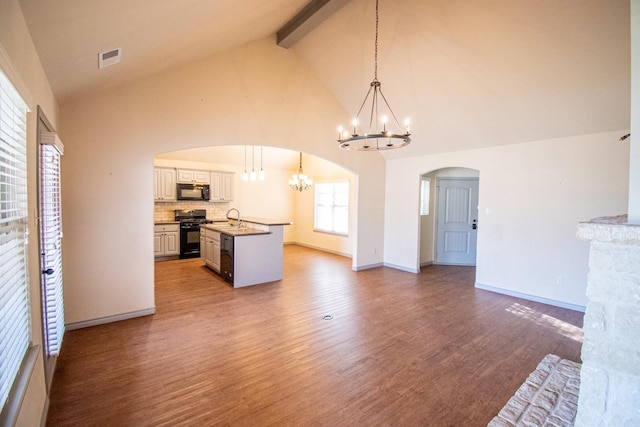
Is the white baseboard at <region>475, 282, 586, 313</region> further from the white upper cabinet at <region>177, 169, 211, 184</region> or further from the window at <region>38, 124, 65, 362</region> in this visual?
the white upper cabinet at <region>177, 169, 211, 184</region>

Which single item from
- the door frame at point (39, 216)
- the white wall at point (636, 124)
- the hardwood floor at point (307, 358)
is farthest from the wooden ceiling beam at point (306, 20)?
the hardwood floor at point (307, 358)

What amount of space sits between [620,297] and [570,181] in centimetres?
378

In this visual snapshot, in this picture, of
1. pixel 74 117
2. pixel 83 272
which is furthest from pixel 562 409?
pixel 74 117

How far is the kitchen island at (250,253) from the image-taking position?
5.27 meters

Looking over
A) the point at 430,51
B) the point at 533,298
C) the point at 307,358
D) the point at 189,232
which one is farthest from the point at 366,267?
the point at 189,232

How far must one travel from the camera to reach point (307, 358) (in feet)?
9.76

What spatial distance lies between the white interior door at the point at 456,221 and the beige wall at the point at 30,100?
7262 millimetres

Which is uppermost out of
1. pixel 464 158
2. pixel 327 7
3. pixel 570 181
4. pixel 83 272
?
pixel 327 7

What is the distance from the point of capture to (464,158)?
561 cm

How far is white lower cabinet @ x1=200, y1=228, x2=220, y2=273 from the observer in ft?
19.8

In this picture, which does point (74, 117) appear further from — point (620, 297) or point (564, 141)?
point (564, 141)

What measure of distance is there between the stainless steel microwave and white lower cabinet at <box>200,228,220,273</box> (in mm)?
1453

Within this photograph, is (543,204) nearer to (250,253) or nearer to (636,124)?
(636,124)

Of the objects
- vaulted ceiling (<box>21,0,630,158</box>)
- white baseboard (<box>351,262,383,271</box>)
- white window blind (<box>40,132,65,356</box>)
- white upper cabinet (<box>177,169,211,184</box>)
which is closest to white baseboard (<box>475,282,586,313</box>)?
white baseboard (<box>351,262,383,271</box>)
